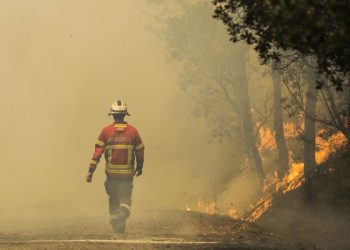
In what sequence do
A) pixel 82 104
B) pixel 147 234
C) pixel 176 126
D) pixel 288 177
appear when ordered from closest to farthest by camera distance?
pixel 147 234, pixel 288 177, pixel 176 126, pixel 82 104

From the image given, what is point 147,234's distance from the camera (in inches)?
502

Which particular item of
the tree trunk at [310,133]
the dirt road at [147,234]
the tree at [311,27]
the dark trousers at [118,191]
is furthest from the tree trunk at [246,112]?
the tree at [311,27]

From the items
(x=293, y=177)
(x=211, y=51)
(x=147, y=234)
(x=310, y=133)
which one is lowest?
(x=147, y=234)

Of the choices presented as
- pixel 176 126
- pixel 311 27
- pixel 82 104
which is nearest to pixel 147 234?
pixel 311 27

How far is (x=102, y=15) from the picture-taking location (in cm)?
4688

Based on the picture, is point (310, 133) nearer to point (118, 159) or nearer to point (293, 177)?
point (293, 177)

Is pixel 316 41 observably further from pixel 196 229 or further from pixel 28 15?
pixel 28 15

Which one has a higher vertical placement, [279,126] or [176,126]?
[176,126]

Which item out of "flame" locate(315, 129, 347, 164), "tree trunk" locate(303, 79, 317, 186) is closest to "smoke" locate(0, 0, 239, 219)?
"flame" locate(315, 129, 347, 164)

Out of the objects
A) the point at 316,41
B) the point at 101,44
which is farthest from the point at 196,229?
the point at 101,44

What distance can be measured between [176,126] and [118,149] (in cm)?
2164

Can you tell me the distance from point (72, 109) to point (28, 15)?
844cm

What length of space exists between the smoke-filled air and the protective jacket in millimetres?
19

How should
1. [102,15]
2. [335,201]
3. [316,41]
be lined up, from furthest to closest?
[102,15] → [335,201] → [316,41]
